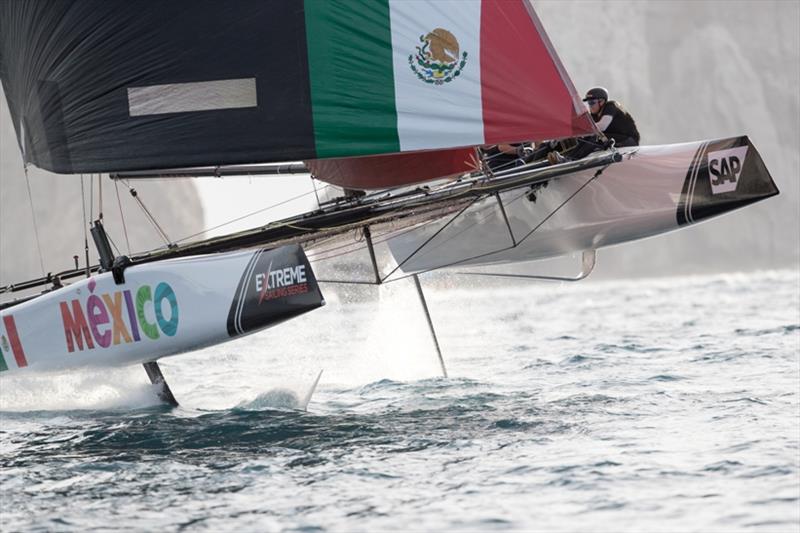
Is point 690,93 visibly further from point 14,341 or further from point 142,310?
point 142,310

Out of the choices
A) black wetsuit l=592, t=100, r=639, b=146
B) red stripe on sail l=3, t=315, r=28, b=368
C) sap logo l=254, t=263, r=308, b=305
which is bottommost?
red stripe on sail l=3, t=315, r=28, b=368

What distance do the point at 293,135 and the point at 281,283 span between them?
2.22 ft

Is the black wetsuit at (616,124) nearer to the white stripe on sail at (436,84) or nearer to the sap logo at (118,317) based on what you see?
the white stripe on sail at (436,84)

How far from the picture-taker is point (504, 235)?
6.87 meters

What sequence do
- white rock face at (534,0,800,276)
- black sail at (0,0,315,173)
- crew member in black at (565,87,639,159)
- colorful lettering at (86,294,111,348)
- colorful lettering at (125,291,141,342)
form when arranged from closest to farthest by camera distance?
black sail at (0,0,315,173) → colorful lettering at (125,291,141,342) → colorful lettering at (86,294,111,348) → crew member in black at (565,87,639,159) → white rock face at (534,0,800,276)

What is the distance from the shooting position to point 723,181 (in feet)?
19.4

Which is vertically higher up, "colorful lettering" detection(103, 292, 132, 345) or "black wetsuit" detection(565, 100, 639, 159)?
"black wetsuit" detection(565, 100, 639, 159)

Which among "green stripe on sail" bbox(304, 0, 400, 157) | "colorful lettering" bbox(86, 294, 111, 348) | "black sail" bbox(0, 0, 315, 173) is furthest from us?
"colorful lettering" bbox(86, 294, 111, 348)

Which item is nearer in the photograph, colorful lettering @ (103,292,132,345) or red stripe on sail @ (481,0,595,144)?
red stripe on sail @ (481,0,595,144)

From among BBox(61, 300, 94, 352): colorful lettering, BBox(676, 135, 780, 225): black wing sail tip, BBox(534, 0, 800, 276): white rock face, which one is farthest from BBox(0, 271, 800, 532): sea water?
BBox(534, 0, 800, 276): white rock face

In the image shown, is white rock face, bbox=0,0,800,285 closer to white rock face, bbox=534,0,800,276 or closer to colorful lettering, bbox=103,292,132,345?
white rock face, bbox=534,0,800,276

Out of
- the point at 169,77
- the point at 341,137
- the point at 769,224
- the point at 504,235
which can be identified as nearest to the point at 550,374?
the point at 504,235

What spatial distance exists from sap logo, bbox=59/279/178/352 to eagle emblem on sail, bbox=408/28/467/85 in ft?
4.97

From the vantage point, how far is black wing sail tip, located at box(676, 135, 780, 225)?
19.1ft
